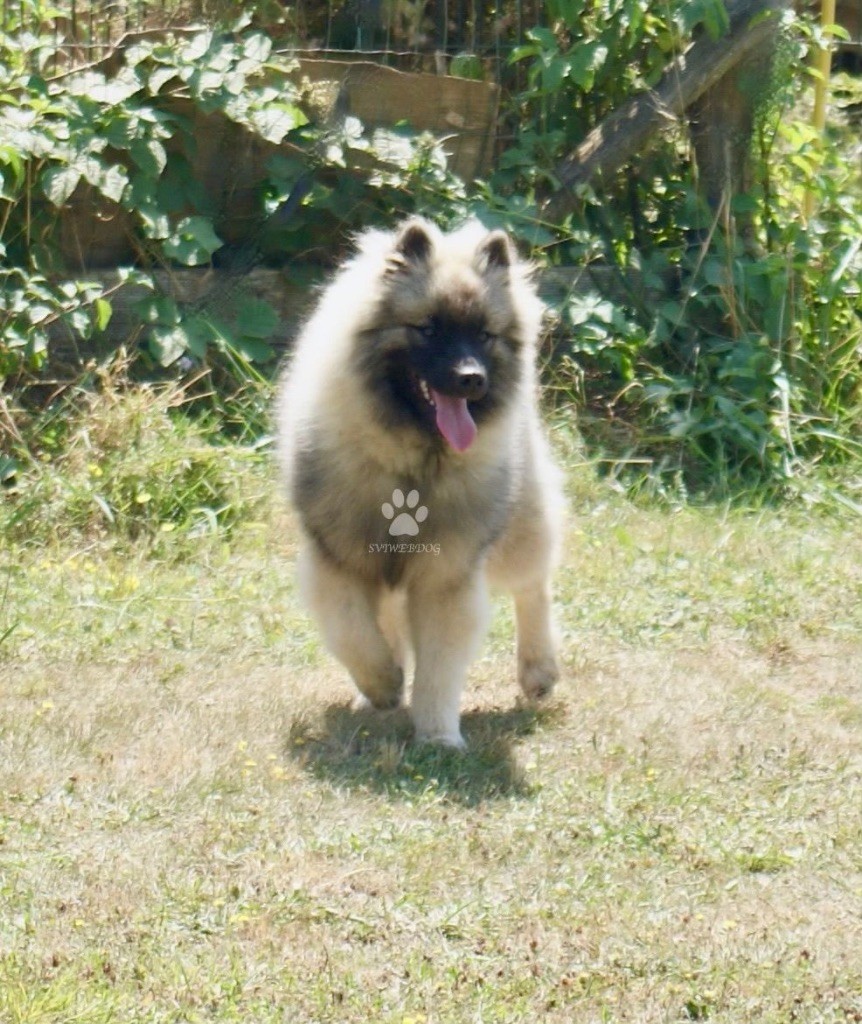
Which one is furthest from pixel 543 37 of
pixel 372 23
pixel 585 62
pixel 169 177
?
pixel 169 177

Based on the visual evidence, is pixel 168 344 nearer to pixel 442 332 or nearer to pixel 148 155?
pixel 148 155

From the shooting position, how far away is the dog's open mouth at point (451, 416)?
4492mm

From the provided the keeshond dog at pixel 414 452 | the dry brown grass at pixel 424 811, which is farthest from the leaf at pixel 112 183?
the keeshond dog at pixel 414 452

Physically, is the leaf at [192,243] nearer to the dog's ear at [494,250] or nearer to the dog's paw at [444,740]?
the dog's ear at [494,250]

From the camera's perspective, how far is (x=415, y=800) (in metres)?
4.11

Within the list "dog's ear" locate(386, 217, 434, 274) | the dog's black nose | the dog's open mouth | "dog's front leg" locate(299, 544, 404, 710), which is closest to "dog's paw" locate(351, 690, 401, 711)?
"dog's front leg" locate(299, 544, 404, 710)

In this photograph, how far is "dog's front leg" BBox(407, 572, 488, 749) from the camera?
15.2 feet

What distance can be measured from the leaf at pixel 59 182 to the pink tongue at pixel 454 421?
10.2 feet

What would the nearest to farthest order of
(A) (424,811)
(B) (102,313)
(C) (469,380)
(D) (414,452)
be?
(A) (424,811)
(C) (469,380)
(D) (414,452)
(B) (102,313)

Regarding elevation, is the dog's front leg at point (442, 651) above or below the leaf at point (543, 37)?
below

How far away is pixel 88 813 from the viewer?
390 cm

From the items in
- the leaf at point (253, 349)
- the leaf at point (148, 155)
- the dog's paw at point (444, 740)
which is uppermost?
the leaf at point (148, 155)

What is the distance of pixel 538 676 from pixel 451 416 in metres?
1.13

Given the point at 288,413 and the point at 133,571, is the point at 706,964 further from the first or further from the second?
the point at 133,571
